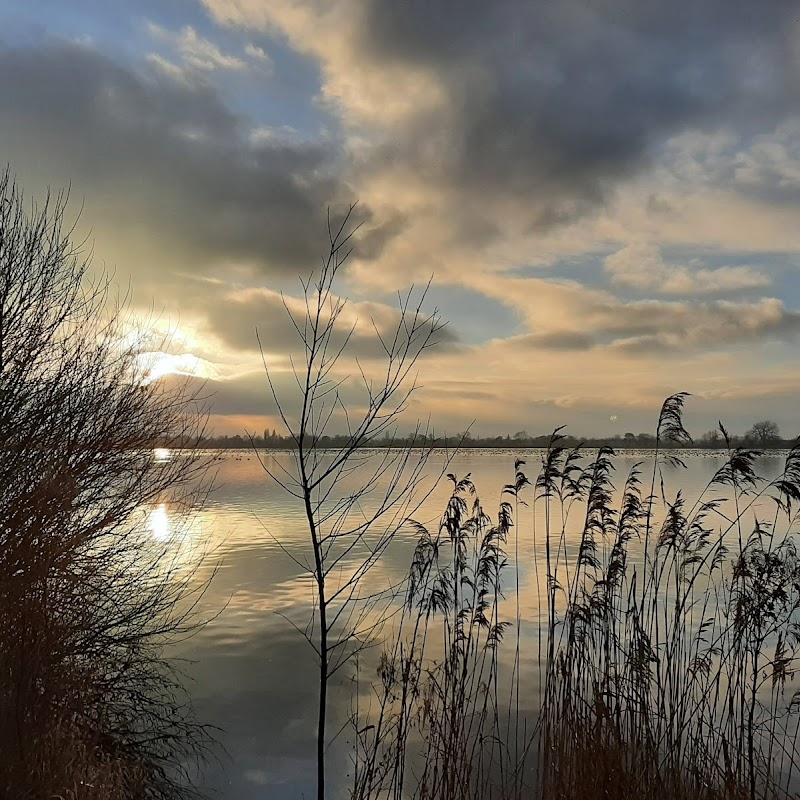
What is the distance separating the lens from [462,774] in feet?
16.6

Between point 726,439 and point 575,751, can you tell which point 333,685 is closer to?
point 575,751

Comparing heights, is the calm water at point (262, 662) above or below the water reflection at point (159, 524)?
below

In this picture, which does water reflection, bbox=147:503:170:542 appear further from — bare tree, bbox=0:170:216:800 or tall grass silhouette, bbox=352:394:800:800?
tall grass silhouette, bbox=352:394:800:800

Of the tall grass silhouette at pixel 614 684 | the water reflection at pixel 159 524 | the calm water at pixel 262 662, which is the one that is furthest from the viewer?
the water reflection at pixel 159 524

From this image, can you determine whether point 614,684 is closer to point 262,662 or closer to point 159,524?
point 262,662

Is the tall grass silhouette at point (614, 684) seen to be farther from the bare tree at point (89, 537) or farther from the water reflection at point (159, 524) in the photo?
the water reflection at point (159, 524)

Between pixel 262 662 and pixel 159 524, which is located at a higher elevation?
pixel 159 524

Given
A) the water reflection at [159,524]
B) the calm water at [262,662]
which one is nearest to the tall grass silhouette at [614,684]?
the calm water at [262,662]

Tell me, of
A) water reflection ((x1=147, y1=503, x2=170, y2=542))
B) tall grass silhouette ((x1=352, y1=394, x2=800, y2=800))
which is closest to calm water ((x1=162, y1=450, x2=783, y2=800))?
water reflection ((x1=147, y1=503, x2=170, y2=542))

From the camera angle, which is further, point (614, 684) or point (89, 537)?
point (89, 537)

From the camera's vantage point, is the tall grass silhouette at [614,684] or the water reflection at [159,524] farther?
the water reflection at [159,524]

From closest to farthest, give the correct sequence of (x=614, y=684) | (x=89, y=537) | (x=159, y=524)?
1. (x=614, y=684)
2. (x=89, y=537)
3. (x=159, y=524)

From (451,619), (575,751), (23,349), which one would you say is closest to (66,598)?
(23,349)

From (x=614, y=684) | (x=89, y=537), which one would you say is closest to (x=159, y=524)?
(x=89, y=537)
